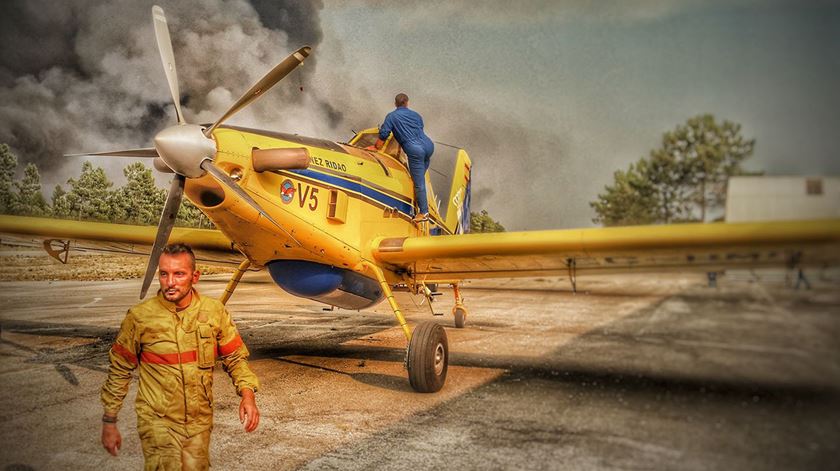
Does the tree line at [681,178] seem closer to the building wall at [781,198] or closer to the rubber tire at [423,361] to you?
the building wall at [781,198]

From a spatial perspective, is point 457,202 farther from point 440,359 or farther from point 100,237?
point 100,237

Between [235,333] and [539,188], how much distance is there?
5.72 ft

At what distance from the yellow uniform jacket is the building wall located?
2087 millimetres

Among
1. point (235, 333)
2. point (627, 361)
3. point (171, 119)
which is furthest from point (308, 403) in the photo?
point (171, 119)

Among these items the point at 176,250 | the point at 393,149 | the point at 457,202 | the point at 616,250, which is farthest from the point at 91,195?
the point at 616,250

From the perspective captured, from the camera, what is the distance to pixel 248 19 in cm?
423

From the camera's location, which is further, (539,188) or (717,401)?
(539,188)

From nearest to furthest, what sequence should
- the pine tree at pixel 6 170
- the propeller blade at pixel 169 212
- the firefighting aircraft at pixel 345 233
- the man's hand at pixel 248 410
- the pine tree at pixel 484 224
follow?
the man's hand at pixel 248 410 → the firefighting aircraft at pixel 345 233 → the propeller blade at pixel 169 212 → the pine tree at pixel 6 170 → the pine tree at pixel 484 224

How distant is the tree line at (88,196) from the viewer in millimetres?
3932

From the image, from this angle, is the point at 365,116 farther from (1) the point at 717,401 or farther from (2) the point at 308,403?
(1) the point at 717,401

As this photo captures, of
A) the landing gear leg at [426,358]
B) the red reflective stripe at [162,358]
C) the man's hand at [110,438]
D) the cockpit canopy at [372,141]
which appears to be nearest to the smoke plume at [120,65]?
the cockpit canopy at [372,141]

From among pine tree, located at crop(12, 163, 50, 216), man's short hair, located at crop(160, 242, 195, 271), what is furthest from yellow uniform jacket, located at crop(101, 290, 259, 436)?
pine tree, located at crop(12, 163, 50, 216)

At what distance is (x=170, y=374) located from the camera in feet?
6.97

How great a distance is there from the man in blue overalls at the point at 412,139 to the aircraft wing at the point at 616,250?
2.06 feet
